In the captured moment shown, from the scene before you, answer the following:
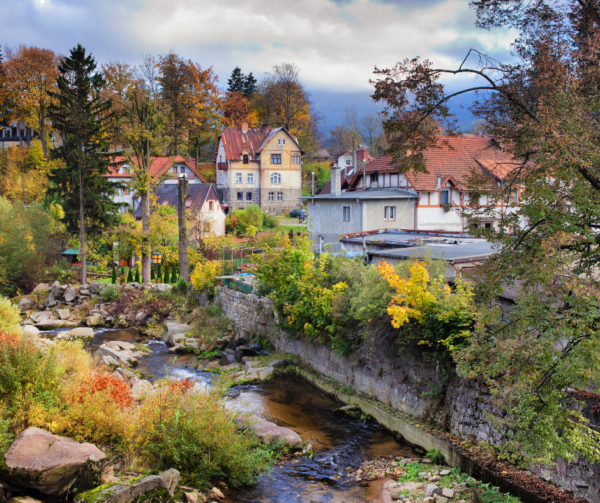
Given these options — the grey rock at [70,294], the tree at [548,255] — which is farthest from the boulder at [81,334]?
the tree at [548,255]

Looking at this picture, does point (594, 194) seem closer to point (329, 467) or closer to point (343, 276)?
point (329, 467)

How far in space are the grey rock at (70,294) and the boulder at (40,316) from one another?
1692 mm

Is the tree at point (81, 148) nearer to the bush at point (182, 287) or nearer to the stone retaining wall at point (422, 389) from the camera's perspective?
the bush at point (182, 287)

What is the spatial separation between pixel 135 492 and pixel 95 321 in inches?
794

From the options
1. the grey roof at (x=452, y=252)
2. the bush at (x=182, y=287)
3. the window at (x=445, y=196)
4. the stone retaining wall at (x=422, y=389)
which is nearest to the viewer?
the stone retaining wall at (x=422, y=389)

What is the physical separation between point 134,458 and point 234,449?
174 cm

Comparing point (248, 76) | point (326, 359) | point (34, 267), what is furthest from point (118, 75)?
point (326, 359)

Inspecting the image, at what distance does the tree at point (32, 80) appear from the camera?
4897cm

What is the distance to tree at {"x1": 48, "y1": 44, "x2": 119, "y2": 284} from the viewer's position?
30359mm

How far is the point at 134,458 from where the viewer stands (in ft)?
27.9

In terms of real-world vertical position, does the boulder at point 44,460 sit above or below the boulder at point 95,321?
above

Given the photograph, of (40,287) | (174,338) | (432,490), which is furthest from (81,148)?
(432,490)

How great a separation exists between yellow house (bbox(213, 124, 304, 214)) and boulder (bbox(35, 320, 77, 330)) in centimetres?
2886

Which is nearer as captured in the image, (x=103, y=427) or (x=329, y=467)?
(x=103, y=427)
